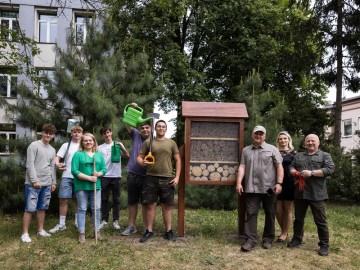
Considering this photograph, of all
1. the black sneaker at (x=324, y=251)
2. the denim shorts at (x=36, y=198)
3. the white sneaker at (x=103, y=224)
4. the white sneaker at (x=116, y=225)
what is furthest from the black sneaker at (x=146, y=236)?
the black sneaker at (x=324, y=251)

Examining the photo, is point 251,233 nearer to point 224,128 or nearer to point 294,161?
point 294,161

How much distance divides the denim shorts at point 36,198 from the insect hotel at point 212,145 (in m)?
2.01

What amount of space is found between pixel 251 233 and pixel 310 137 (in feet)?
5.03

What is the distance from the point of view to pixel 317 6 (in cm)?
1353

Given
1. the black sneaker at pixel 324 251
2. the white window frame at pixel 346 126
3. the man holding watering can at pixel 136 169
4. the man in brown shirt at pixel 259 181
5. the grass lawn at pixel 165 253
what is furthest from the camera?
the white window frame at pixel 346 126

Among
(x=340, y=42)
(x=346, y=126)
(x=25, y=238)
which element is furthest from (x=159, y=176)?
(x=346, y=126)

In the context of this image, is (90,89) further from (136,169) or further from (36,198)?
(36,198)

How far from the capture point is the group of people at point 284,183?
5094 mm

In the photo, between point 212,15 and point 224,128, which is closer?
point 224,128

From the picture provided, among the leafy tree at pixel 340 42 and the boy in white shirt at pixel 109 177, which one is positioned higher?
the leafy tree at pixel 340 42

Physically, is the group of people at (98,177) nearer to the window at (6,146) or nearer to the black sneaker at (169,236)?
the black sneaker at (169,236)

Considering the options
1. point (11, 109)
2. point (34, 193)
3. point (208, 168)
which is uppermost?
point (11, 109)

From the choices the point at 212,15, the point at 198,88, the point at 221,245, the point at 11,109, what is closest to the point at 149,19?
the point at 212,15

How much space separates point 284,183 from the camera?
551cm
